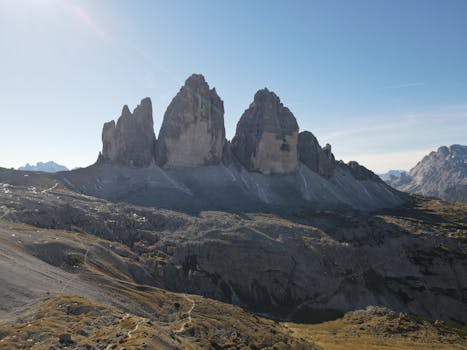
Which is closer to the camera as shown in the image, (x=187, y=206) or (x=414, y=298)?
(x=414, y=298)

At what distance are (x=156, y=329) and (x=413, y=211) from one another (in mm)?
→ 182695

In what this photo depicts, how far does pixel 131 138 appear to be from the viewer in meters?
186

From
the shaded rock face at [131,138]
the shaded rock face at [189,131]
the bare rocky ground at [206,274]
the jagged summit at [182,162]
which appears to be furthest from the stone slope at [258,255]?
the shaded rock face at [189,131]

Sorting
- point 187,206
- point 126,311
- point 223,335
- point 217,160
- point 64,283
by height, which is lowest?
point 223,335

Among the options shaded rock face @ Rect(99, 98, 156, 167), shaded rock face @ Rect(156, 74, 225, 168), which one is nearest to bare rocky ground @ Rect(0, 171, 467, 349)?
shaded rock face @ Rect(99, 98, 156, 167)

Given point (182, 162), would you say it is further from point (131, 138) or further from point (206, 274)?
point (206, 274)

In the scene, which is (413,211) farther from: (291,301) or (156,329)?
(156,329)

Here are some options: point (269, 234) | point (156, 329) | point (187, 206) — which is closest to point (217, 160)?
point (187, 206)

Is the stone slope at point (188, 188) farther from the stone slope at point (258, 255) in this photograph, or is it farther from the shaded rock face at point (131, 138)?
the stone slope at point (258, 255)

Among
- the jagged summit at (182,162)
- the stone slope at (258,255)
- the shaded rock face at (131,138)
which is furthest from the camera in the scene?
the shaded rock face at (131,138)

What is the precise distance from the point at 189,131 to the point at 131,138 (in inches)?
1079

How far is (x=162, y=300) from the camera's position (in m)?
66.2

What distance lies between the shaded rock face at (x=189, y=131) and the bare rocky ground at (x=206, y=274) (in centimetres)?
5369

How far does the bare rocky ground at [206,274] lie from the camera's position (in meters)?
48.0
